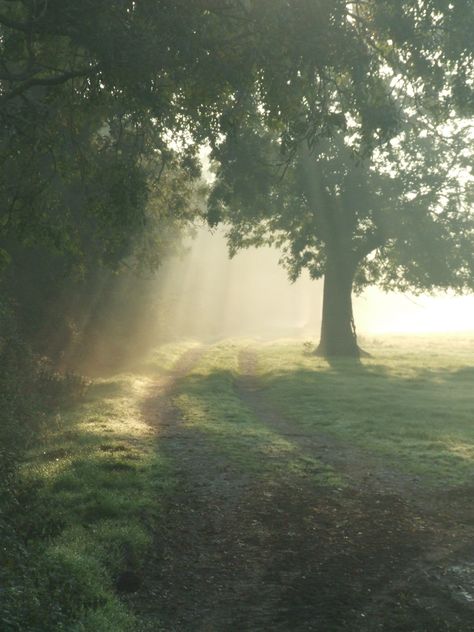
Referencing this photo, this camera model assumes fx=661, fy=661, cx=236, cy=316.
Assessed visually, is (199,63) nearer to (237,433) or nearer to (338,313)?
(237,433)

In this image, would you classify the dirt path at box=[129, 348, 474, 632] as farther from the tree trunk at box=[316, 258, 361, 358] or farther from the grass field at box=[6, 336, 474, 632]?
the tree trunk at box=[316, 258, 361, 358]

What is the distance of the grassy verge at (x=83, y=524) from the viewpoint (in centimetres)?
702

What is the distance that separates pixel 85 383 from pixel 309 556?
1810 centimetres

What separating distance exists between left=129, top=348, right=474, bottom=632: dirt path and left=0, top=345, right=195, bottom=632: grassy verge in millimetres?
412

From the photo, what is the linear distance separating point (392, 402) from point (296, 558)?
16.1 metres

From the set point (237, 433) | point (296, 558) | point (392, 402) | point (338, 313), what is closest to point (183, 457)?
point (237, 433)

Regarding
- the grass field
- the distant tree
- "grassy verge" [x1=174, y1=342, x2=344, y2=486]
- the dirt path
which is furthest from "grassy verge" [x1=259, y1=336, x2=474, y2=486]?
the distant tree

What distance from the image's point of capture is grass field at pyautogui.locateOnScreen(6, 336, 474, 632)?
8.09 meters

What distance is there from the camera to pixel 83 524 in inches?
418

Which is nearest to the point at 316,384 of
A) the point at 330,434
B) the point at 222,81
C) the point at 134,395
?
the point at 134,395

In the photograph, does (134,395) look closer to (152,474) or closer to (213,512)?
(152,474)

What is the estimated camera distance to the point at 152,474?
45.0 ft

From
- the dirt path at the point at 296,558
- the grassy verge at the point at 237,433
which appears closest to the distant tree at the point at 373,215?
the grassy verge at the point at 237,433

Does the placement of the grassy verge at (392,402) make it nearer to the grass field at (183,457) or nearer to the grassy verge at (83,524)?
the grass field at (183,457)
